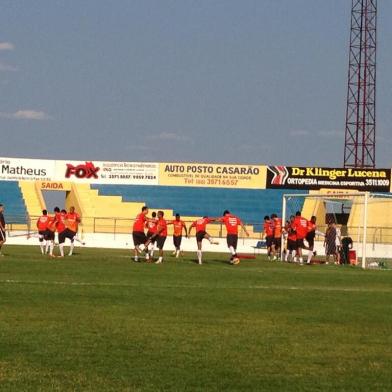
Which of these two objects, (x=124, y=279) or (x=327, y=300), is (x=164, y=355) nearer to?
(x=327, y=300)

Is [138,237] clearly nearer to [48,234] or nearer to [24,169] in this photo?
[48,234]

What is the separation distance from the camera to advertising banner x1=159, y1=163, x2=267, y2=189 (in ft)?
243

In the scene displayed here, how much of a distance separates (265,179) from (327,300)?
54272mm

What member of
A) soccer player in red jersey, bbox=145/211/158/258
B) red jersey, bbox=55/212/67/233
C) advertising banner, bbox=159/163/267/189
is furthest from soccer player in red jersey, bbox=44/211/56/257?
advertising banner, bbox=159/163/267/189

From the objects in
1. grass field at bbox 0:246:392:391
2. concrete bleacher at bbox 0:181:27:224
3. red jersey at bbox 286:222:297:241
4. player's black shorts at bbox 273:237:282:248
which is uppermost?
concrete bleacher at bbox 0:181:27:224

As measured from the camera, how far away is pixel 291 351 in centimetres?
1220

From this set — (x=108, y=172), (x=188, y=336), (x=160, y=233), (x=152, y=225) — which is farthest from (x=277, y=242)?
(x=108, y=172)

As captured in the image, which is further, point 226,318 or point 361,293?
point 361,293

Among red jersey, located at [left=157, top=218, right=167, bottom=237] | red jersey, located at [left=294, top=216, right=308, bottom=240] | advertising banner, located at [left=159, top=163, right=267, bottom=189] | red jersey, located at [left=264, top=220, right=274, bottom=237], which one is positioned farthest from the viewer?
advertising banner, located at [left=159, top=163, right=267, bottom=189]

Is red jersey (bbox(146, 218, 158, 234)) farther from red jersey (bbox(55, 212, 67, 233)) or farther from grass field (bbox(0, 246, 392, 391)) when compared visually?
grass field (bbox(0, 246, 392, 391))

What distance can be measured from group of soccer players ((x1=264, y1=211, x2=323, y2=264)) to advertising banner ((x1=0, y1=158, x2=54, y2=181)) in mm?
32237

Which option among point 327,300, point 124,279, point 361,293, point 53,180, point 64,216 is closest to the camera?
point 327,300

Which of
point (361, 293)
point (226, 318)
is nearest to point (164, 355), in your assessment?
point (226, 318)

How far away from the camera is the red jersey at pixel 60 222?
37.4 meters
